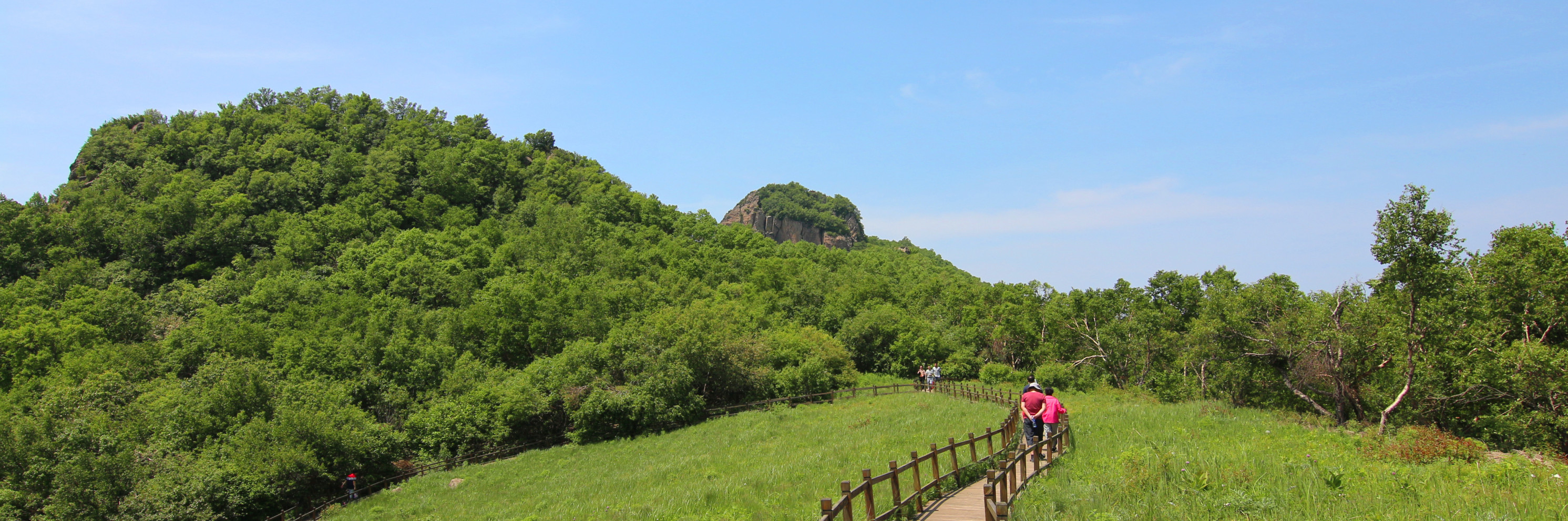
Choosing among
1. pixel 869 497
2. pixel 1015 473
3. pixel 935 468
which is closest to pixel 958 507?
pixel 935 468

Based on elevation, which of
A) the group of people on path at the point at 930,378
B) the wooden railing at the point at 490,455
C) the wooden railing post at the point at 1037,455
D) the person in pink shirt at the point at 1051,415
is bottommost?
the wooden railing at the point at 490,455

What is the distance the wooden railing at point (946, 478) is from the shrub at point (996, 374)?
34.8 m

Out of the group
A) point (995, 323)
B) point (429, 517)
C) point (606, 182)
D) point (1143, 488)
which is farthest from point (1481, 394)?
point (606, 182)

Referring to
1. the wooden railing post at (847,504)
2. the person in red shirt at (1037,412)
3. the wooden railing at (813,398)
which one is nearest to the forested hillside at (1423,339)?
the person in red shirt at (1037,412)

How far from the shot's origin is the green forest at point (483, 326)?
22359 millimetres

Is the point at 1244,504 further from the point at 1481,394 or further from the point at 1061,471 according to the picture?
the point at 1481,394

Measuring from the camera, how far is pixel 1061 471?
13.4 metres

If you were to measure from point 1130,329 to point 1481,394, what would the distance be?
25.0 meters

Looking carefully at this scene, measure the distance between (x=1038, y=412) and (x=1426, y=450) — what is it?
281 inches

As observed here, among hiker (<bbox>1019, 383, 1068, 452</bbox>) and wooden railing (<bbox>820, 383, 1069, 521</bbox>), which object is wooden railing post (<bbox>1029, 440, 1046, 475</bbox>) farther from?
hiker (<bbox>1019, 383, 1068, 452</bbox>)

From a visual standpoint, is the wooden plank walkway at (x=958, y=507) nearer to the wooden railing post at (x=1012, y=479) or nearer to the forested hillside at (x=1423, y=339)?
the wooden railing post at (x=1012, y=479)

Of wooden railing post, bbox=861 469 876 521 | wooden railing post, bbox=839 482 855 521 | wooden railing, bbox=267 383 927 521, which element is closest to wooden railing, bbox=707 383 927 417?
wooden railing, bbox=267 383 927 521

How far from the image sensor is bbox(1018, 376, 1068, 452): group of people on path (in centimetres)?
1502

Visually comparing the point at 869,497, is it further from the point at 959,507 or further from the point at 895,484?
the point at 959,507
